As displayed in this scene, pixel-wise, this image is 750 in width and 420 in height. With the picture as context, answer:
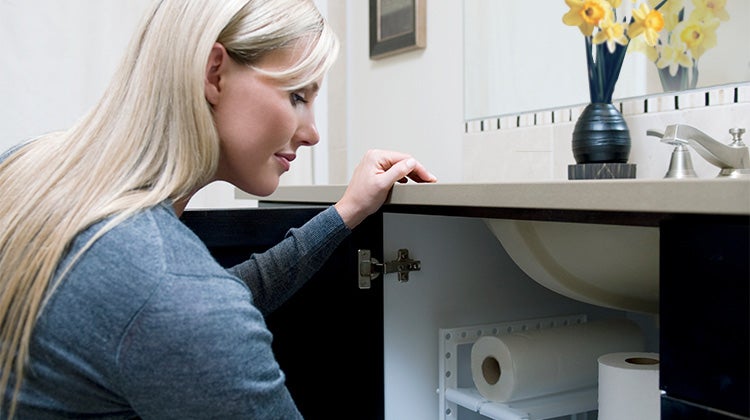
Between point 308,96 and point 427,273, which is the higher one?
point 308,96

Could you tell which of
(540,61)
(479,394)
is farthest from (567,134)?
(479,394)

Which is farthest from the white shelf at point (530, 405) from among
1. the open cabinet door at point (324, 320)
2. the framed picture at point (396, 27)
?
the framed picture at point (396, 27)

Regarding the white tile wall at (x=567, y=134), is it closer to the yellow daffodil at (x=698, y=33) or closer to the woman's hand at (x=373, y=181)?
the yellow daffodil at (x=698, y=33)

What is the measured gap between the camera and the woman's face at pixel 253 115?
70 cm

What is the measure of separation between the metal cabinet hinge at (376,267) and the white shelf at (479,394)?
13 cm

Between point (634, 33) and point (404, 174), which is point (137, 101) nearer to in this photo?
point (404, 174)

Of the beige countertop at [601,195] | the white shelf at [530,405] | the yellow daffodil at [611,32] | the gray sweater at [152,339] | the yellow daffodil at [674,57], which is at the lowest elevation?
the white shelf at [530,405]

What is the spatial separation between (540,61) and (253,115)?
0.76 m

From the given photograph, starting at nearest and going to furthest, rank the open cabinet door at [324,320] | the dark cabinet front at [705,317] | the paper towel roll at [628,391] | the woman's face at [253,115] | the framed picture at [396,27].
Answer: the dark cabinet front at [705,317]
the woman's face at [253,115]
the paper towel roll at [628,391]
the open cabinet door at [324,320]
the framed picture at [396,27]

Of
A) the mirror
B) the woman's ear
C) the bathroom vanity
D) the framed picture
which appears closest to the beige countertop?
the bathroom vanity

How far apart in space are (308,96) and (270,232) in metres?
0.25

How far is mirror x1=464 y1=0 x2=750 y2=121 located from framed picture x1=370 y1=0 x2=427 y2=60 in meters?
0.16

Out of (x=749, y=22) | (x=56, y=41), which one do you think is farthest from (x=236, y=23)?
(x=56, y=41)

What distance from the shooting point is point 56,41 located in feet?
5.40
